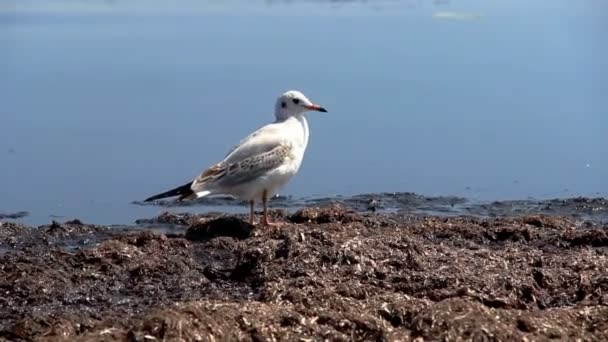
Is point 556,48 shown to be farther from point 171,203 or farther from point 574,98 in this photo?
point 171,203

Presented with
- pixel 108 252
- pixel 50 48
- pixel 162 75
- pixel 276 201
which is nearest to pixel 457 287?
pixel 108 252

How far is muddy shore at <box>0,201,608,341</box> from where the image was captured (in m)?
5.37

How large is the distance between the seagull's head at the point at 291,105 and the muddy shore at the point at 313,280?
2.47 ft

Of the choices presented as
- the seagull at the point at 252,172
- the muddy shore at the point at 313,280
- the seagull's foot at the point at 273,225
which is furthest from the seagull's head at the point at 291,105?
the seagull's foot at the point at 273,225

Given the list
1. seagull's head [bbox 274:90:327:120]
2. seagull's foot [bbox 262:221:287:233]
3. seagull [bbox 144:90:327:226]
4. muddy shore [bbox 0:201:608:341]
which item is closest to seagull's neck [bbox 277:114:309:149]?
seagull's head [bbox 274:90:327:120]

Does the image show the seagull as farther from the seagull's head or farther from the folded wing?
the seagull's head

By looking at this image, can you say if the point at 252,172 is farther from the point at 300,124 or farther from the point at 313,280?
the point at 313,280

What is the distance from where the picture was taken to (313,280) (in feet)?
19.7

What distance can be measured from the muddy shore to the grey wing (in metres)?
0.27

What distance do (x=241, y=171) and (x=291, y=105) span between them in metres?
0.74

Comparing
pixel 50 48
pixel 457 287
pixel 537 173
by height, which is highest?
pixel 50 48

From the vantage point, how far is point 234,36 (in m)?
16.2

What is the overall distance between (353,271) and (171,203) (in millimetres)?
3242

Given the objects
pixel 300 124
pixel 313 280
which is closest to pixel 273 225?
pixel 300 124
